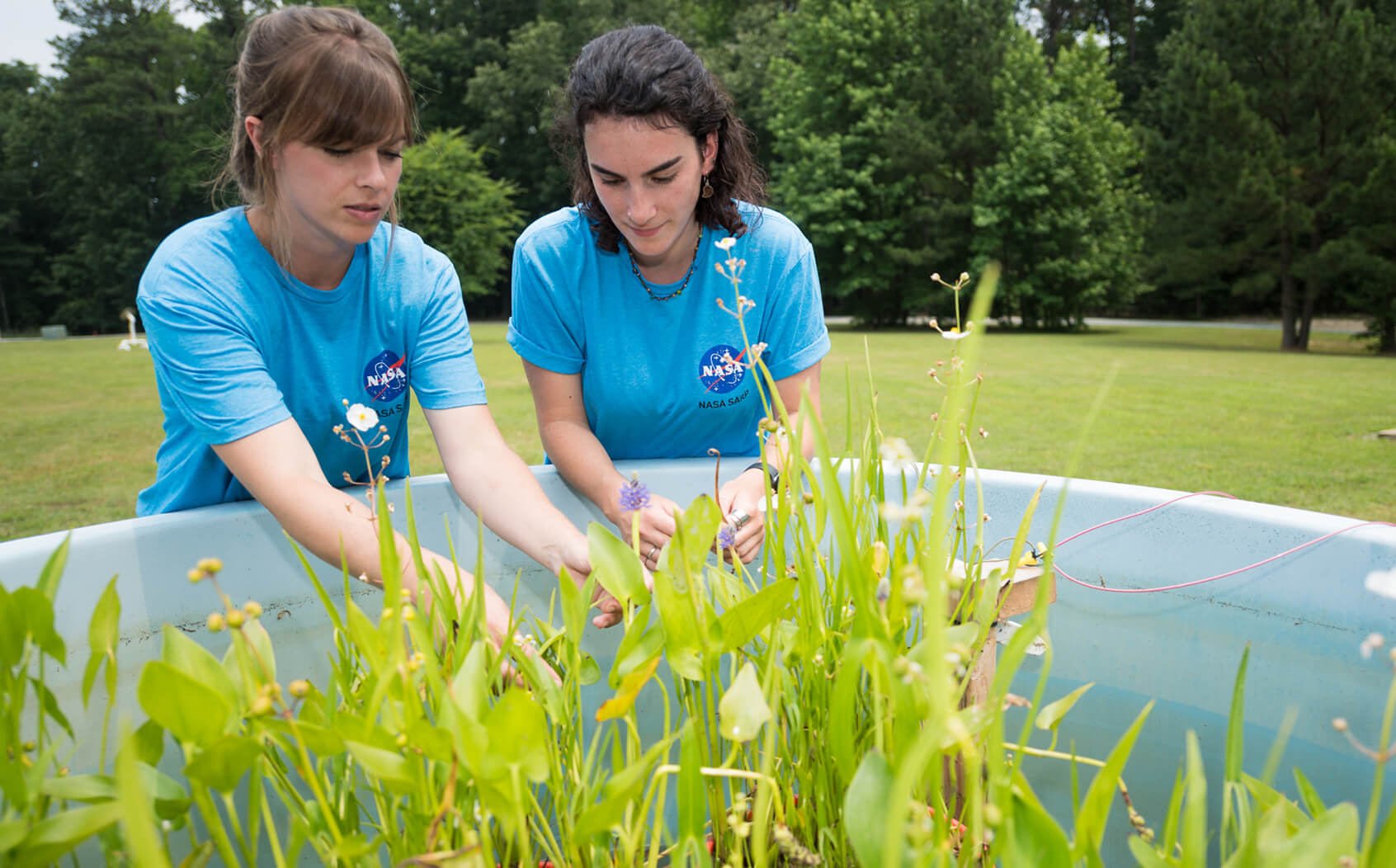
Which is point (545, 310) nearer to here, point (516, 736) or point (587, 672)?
point (587, 672)

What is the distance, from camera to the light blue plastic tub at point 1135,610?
1.15 m

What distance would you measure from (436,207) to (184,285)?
14.9 meters

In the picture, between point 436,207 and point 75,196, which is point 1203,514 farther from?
point 75,196

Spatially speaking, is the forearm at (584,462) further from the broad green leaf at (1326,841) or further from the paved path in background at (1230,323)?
the paved path in background at (1230,323)

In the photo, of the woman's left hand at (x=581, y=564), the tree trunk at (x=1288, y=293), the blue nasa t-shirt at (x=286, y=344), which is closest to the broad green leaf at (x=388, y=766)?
the woman's left hand at (x=581, y=564)

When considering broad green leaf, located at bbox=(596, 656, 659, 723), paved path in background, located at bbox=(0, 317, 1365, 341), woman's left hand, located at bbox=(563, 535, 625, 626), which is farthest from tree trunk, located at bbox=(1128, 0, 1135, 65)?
broad green leaf, located at bbox=(596, 656, 659, 723)

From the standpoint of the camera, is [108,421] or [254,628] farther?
[108,421]

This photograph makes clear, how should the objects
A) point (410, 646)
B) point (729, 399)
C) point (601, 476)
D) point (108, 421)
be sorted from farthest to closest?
1. point (108, 421)
2. point (729, 399)
3. point (601, 476)
4. point (410, 646)

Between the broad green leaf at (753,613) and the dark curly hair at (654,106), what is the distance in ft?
2.96

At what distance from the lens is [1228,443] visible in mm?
5152

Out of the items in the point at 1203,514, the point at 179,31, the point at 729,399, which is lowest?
the point at 1203,514

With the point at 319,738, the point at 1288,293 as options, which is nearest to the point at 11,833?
the point at 319,738

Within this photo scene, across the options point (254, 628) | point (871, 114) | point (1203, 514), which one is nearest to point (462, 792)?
point (254, 628)

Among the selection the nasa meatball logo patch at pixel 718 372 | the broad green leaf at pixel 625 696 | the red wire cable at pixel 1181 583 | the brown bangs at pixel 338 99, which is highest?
the brown bangs at pixel 338 99
